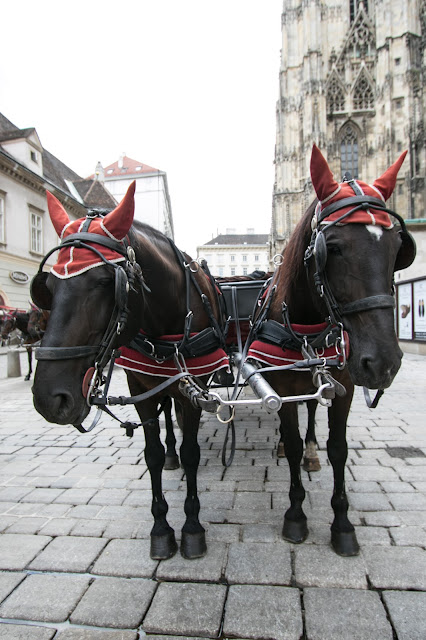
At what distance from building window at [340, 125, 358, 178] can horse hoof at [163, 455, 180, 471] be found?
34890 mm

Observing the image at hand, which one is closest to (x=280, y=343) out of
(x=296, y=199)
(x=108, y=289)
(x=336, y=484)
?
(x=336, y=484)

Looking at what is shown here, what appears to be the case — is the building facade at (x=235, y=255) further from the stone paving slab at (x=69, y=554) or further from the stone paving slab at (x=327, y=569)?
the stone paving slab at (x=327, y=569)

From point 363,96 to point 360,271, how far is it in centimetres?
3871

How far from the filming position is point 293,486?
2.51m

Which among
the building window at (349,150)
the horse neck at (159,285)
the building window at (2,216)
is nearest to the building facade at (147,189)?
the building window at (349,150)

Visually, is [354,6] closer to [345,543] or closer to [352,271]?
[352,271]

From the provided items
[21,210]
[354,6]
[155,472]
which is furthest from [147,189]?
[155,472]

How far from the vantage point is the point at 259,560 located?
2211 millimetres

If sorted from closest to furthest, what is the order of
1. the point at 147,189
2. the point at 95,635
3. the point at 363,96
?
1. the point at 95,635
2. the point at 363,96
3. the point at 147,189

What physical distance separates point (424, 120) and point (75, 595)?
118ft

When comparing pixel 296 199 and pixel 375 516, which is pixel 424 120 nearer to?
pixel 296 199

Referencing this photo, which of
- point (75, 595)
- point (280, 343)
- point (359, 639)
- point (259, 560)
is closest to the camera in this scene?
point (359, 639)

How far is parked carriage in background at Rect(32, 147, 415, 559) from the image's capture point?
164 centimetres

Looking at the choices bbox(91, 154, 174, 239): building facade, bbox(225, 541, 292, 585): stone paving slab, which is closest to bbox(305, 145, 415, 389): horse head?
bbox(225, 541, 292, 585): stone paving slab
